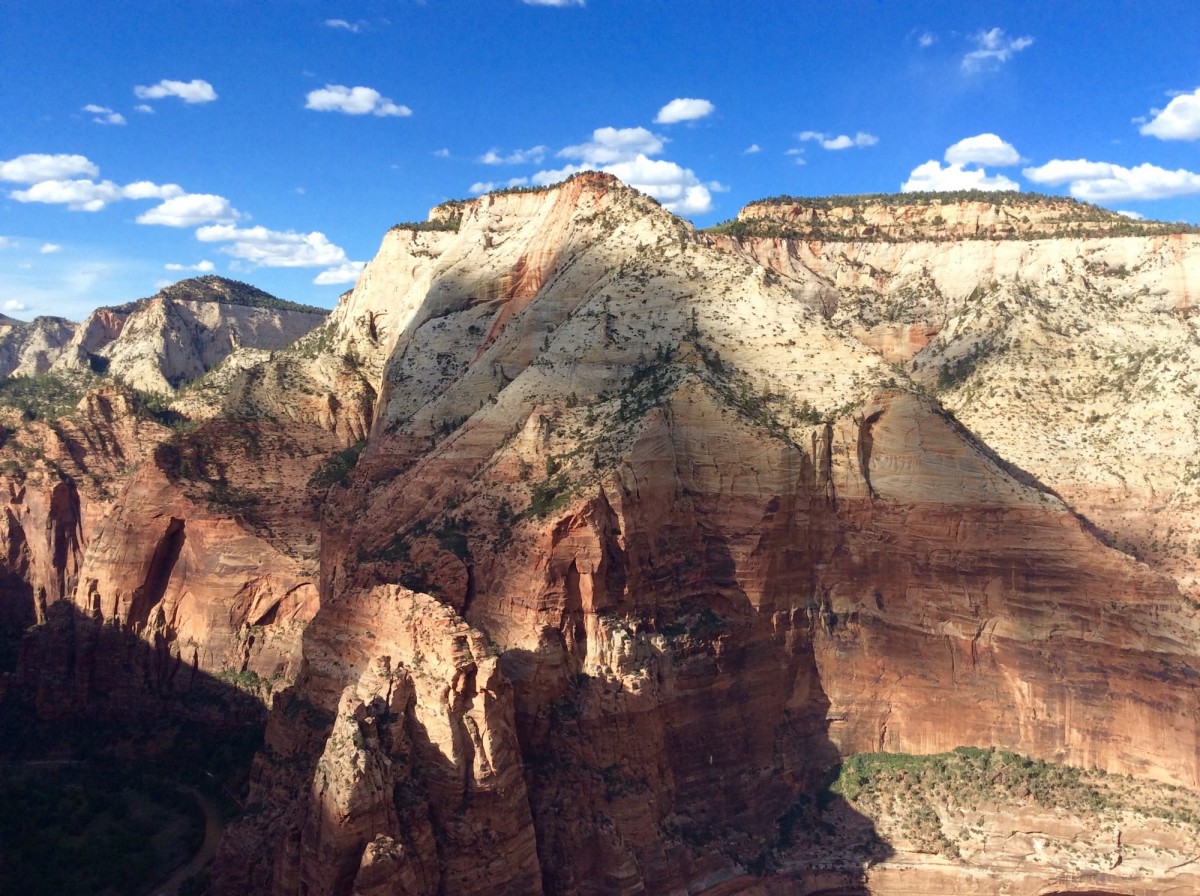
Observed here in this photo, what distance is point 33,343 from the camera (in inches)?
4998

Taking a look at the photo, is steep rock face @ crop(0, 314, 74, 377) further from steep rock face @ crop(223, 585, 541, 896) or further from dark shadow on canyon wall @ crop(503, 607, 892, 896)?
dark shadow on canyon wall @ crop(503, 607, 892, 896)

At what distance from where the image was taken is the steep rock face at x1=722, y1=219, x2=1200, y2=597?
51.8 metres

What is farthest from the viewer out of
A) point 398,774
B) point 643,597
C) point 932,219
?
point 932,219

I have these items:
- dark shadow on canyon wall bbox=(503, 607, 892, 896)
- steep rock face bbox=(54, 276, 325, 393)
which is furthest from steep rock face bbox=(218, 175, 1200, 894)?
steep rock face bbox=(54, 276, 325, 393)

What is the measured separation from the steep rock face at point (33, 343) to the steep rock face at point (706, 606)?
3713 inches

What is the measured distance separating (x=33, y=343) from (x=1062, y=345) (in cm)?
11732

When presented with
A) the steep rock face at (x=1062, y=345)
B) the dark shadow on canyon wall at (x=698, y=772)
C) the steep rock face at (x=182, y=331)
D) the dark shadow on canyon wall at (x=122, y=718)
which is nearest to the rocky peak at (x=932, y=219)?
the steep rock face at (x=1062, y=345)

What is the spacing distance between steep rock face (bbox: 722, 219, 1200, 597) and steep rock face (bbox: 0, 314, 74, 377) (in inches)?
3644

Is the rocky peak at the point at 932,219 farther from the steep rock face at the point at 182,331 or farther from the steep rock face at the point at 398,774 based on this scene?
the steep rock face at the point at 182,331

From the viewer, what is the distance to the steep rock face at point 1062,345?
51.8 metres

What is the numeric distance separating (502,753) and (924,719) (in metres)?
19.3

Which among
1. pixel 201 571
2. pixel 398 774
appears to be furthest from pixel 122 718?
pixel 398 774

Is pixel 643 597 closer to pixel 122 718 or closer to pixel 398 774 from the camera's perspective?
pixel 398 774

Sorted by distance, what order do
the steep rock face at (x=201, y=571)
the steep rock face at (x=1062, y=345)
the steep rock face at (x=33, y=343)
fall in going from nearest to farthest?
the steep rock face at (x=201, y=571)
the steep rock face at (x=1062, y=345)
the steep rock face at (x=33, y=343)
